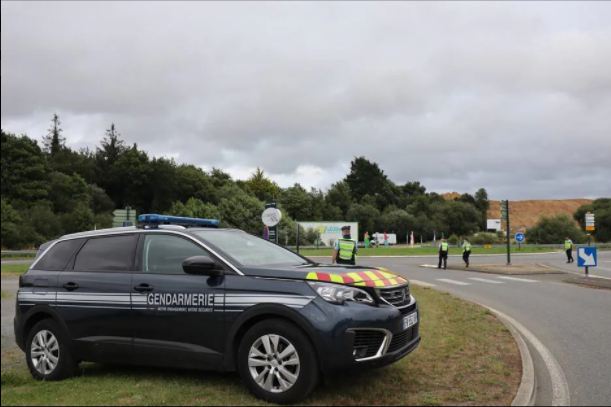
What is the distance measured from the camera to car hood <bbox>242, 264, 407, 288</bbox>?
4930 millimetres

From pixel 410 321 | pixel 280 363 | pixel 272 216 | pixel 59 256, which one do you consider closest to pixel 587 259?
pixel 272 216

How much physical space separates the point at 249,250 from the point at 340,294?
137 cm

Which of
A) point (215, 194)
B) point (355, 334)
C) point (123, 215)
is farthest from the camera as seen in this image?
point (215, 194)

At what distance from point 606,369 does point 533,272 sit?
17213 mm

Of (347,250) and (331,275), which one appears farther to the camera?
(347,250)

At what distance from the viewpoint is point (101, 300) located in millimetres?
5508

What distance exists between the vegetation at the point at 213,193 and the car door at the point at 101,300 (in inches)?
869

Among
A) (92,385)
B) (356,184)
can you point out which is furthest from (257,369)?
(356,184)

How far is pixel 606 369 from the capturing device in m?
6.33

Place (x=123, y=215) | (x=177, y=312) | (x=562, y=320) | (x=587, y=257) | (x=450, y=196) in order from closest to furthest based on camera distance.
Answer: (x=177, y=312) → (x=562, y=320) → (x=587, y=257) → (x=123, y=215) → (x=450, y=196)

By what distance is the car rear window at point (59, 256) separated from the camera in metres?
6.04

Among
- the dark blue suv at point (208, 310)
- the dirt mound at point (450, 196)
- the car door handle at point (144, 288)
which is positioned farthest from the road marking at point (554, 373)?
the dirt mound at point (450, 196)

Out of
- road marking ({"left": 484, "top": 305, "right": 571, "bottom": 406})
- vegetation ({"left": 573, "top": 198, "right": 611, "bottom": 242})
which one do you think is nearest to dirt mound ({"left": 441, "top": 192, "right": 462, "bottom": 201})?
vegetation ({"left": 573, "top": 198, "right": 611, "bottom": 242})

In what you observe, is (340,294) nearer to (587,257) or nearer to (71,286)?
(71,286)
